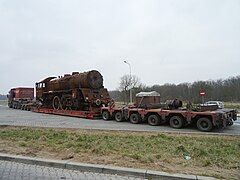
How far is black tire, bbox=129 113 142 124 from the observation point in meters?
17.1

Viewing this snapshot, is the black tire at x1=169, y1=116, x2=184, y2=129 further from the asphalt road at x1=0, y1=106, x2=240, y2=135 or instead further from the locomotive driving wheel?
the locomotive driving wheel

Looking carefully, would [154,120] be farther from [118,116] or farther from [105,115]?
[105,115]

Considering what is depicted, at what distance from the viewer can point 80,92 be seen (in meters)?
22.2

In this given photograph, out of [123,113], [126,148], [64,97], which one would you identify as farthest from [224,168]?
[64,97]

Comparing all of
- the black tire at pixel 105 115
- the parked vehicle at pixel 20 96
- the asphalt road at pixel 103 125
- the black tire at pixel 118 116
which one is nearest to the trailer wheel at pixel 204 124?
the asphalt road at pixel 103 125

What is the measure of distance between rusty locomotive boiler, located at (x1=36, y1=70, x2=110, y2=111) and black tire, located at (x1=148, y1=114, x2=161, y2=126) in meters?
6.22

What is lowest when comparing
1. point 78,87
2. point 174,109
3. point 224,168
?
point 224,168

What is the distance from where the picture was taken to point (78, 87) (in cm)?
2258

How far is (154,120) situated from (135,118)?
154cm

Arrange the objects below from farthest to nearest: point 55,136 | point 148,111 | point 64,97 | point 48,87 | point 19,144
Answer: point 48,87 → point 64,97 → point 148,111 → point 55,136 → point 19,144

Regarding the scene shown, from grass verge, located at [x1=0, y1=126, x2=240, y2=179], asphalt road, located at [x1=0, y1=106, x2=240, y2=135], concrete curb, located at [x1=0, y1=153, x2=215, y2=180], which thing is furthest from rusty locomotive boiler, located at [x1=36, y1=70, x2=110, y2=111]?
concrete curb, located at [x1=0, y1=153, x2=215, y2=180]

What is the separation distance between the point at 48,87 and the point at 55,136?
654 inches

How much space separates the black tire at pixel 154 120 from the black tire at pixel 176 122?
0.91 metres

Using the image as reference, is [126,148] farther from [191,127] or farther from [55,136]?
[191,127]
